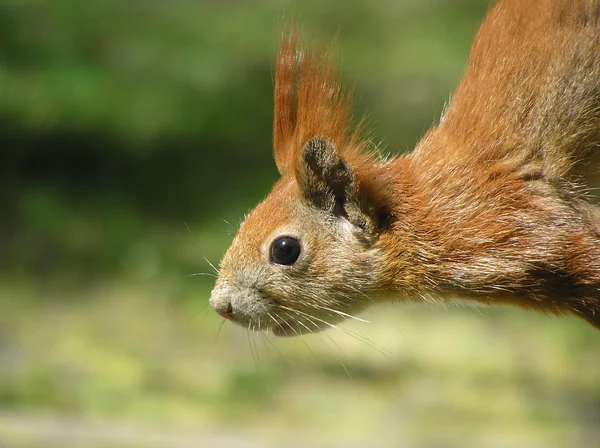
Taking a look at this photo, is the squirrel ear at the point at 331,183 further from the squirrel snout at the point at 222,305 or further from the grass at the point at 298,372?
the grass at the point at 298,372

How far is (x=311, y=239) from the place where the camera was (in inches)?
114

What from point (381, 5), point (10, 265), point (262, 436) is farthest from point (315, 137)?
point (381, 5)

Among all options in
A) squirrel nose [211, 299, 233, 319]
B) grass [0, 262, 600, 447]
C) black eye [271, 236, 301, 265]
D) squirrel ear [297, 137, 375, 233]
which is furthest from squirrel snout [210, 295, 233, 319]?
grass [0, 262, 600, 447]

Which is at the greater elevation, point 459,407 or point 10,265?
point 10,265

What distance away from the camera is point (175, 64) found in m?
8.16

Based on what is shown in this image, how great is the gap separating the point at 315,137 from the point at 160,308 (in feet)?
9.96

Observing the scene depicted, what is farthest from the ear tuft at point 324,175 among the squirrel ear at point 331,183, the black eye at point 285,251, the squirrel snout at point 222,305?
the squirrel snout at point 222,305

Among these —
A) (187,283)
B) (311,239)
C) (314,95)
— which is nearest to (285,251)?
(311,239)

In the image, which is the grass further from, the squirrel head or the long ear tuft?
the long ear tuft

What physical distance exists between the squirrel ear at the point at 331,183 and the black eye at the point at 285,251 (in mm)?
132

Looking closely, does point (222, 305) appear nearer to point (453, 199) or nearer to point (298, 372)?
point (453, 199)

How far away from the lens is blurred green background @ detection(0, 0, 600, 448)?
4.56m

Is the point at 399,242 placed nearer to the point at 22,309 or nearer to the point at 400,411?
the point at 400,411

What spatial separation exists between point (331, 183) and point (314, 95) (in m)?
0.25
